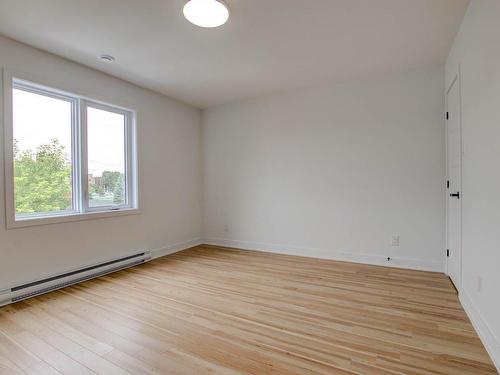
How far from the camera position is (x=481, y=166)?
198 cm

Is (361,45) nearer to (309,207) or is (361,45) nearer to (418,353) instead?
(309,207)

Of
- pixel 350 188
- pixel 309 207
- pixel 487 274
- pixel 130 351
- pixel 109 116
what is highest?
pixel 109 116

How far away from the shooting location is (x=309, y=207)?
427 centimetres

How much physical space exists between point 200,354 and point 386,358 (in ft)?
3.99

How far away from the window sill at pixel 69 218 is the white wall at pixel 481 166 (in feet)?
12.8

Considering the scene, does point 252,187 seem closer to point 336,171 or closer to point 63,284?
point 336,171

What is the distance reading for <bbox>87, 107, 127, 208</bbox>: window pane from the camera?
3.57m

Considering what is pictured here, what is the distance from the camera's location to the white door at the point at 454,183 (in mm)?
2672

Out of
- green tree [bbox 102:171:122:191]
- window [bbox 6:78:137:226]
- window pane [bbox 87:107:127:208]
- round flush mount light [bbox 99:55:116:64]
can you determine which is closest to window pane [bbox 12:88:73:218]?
window [bbox 6:78:137:226]

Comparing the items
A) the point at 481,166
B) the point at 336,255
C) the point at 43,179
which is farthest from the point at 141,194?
the point at 481,166

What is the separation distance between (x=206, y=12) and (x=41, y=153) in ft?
7.76

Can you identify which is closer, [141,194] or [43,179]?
[43,179]

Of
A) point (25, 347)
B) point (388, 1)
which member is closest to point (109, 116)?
point (25, 347)

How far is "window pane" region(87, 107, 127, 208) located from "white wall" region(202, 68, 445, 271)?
168 cm
